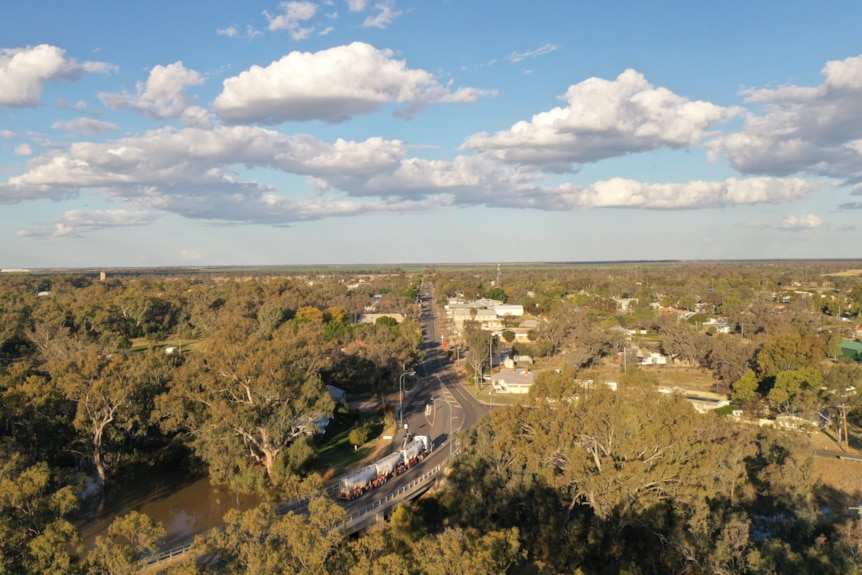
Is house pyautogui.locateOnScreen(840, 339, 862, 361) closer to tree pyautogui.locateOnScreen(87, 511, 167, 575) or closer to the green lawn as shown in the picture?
the green lawn

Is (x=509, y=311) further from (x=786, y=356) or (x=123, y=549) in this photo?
(x=123, y=549)

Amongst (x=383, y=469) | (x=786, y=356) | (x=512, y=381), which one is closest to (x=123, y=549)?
(x=383, y=469)

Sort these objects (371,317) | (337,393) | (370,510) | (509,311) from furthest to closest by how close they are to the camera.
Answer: (509,311) → (371,317) → (337,393) → (370,510)

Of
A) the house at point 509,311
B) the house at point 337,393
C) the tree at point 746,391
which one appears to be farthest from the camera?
the house at point 509,311

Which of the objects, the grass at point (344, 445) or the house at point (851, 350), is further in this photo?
the house at point (851, 350)

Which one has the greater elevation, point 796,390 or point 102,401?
point 102,401

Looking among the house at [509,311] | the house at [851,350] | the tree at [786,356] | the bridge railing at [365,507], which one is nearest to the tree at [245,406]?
the bridge railing at [365,507]

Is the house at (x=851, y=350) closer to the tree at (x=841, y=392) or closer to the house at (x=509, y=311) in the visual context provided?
the tree at (x=841, y=392)
